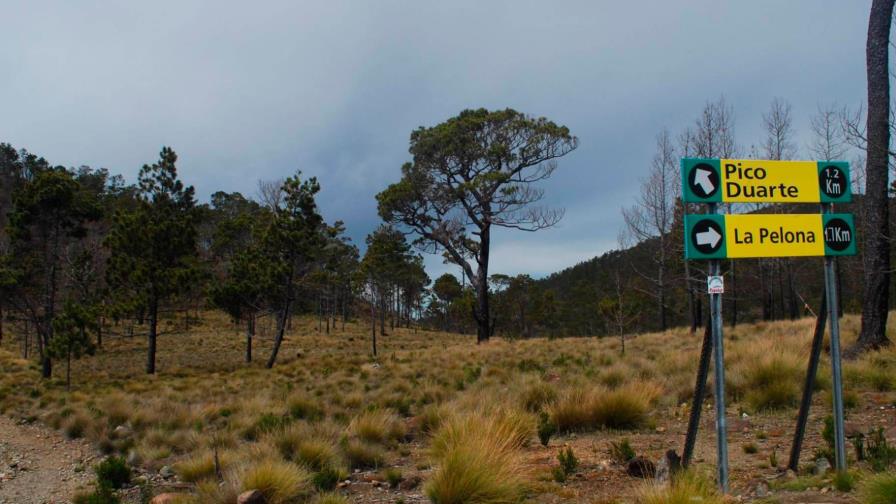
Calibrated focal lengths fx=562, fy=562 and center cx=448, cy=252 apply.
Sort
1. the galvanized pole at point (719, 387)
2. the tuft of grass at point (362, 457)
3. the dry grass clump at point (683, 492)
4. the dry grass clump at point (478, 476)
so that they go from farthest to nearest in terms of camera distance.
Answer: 1. the tuft of grass at point (362, 457)
2. the dry grass clump at point (478, 476)
3. the galvanized pole at point (719, 387)
4. the dry grass clump at point (683, 492)

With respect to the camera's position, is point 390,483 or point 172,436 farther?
point 172,436

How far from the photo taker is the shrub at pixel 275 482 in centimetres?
535

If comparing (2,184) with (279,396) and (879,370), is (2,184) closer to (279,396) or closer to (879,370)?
(279,396)

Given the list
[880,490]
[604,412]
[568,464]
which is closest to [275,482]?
[568,464]

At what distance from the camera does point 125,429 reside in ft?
35.7

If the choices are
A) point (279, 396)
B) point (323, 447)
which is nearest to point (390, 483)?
point (323, 447)

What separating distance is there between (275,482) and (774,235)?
490 centimetres

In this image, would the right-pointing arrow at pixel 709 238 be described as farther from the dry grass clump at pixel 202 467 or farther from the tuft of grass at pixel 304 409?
the tuft of grass at pixel 304 409

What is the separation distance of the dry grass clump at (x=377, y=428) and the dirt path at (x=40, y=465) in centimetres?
371

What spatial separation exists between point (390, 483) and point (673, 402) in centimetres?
464

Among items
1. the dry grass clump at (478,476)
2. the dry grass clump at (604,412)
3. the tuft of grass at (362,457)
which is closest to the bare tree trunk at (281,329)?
the tuft of grass at (362,457)

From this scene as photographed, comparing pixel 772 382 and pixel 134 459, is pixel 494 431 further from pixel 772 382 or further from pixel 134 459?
pixel 134 459

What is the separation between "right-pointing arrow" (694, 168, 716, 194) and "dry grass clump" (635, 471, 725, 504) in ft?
6.84

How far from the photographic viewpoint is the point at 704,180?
13.9 feet
